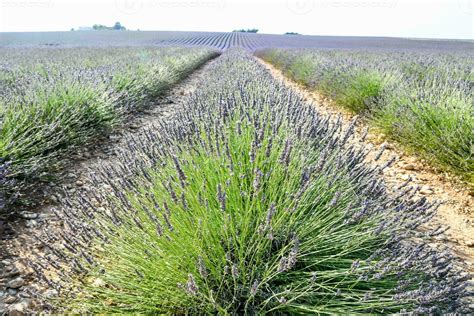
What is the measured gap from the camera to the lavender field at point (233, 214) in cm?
132

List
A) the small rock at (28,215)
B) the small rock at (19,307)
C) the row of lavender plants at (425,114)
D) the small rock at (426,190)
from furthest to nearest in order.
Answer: the row of lavender plants at (425,114) < the small rock at (426,190) < the small rock at (28,215) < the small rock at (19,307)

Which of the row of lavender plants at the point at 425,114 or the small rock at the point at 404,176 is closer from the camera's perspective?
the row of lavender plants at the point at 425,114

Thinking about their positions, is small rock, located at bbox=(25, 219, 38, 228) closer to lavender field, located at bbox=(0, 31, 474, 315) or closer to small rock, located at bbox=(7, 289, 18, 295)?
lavender field, located at bbox=(0, 31, 474, 315)

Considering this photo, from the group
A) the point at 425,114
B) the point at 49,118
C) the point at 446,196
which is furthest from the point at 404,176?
the point at 49,118

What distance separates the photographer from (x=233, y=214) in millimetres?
1598

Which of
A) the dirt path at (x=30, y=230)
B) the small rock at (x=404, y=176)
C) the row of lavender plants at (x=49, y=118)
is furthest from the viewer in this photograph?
the small rock at (x=404, y=176)

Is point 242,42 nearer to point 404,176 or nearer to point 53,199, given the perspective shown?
point 404,176

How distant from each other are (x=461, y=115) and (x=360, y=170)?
222cm

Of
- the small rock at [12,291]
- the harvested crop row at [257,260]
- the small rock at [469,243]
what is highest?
the harvested crop row at [257,260]

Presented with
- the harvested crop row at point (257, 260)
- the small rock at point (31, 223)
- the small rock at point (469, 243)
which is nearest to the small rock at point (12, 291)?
the harvested crop row at point (257, 260)

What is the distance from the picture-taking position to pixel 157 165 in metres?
2.05

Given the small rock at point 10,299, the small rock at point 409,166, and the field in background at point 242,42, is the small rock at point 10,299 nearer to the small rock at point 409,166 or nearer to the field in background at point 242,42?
the small rock at point 409,166

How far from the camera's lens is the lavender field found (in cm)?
132

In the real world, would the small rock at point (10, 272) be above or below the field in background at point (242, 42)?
below
